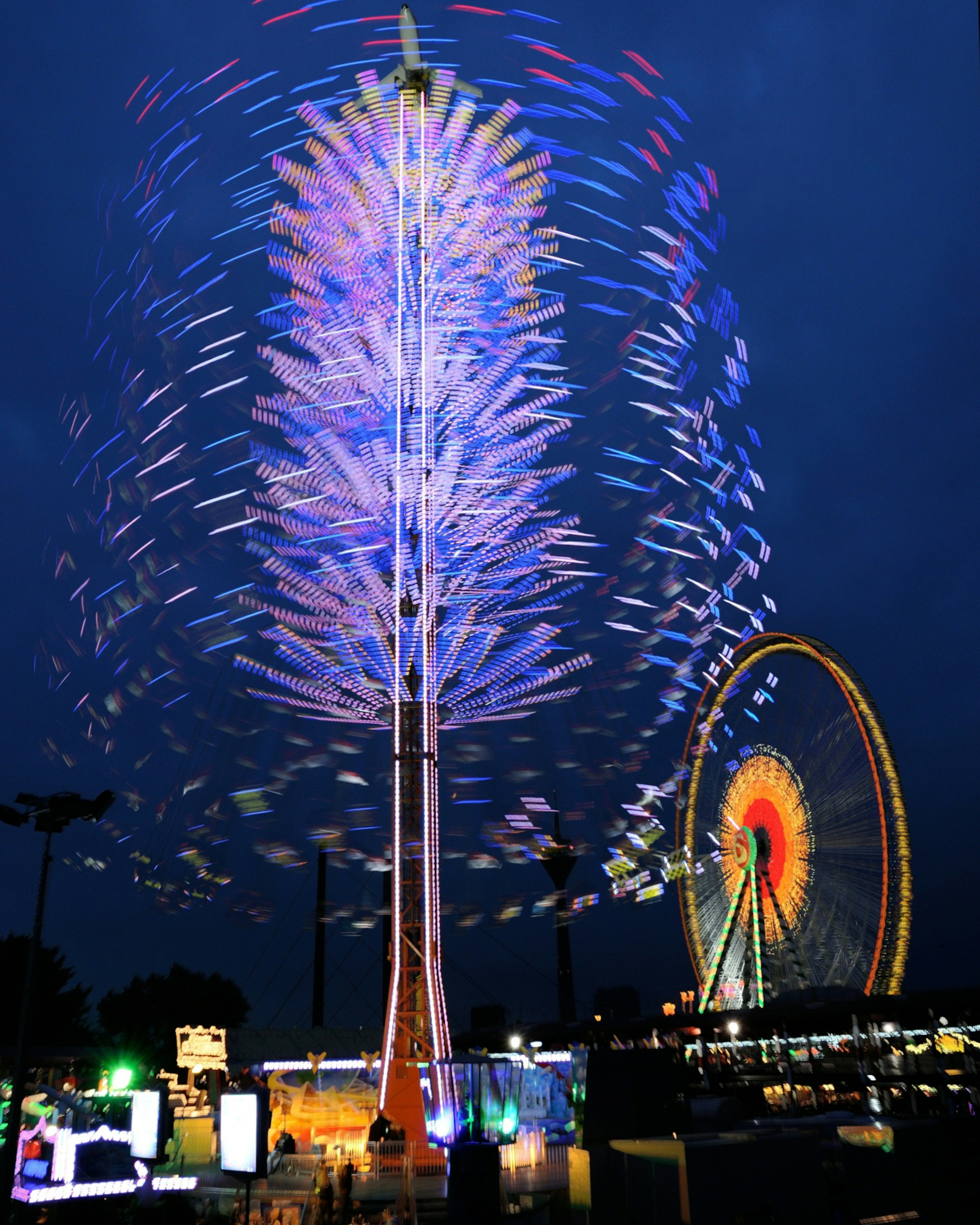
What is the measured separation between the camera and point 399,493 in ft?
70.9

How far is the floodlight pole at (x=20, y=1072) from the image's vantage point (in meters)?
11.4

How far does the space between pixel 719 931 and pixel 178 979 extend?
5726 cm

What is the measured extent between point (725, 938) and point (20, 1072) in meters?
24.6

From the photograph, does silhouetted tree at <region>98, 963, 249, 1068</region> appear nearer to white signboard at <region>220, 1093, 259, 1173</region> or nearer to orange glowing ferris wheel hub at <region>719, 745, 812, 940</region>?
orange glowing ferris wheel hub at <region>719, 745, 812, 940</region>

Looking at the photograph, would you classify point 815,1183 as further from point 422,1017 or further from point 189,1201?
point 422,1017

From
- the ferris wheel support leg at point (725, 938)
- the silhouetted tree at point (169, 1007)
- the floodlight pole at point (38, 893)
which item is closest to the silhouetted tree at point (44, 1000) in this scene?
the silhouetted tree at point (169, 1007)

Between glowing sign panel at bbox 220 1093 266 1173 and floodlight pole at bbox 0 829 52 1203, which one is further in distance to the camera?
floodlight pole at bbox 0 829 52 1203

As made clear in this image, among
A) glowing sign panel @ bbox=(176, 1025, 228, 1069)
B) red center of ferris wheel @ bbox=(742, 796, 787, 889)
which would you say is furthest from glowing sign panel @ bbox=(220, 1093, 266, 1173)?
red center of ferris wheel @ bbox=(742, 796, 787, 889)

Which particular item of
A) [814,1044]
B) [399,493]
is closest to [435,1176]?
[399,493]

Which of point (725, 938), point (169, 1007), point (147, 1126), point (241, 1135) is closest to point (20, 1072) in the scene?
point (147, 1126)

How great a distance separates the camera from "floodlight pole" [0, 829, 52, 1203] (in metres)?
11.4

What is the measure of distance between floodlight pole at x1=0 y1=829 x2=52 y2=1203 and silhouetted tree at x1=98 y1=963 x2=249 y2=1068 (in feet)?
191

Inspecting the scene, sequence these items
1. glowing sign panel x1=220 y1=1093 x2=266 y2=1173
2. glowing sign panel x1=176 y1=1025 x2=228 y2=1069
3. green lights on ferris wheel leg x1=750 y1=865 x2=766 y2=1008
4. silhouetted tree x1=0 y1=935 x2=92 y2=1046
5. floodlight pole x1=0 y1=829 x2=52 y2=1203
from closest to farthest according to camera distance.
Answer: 1. glowing sign panel x1=220 y1=1093 x2=266 y2=1173
2. floodlight pole x1=0 y1=829 x2=52 y2=1203
3. glowing sign panel x1=176 y1=1025 x2=228 y2=1069
4. green lights on ferris wheel leg x1=750 y1=865 x2=766 y2=1008
5. silhouetted tree x1=0 y1=935 x2=92 y2=1046

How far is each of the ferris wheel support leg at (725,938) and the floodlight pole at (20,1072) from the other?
23.0 metres
